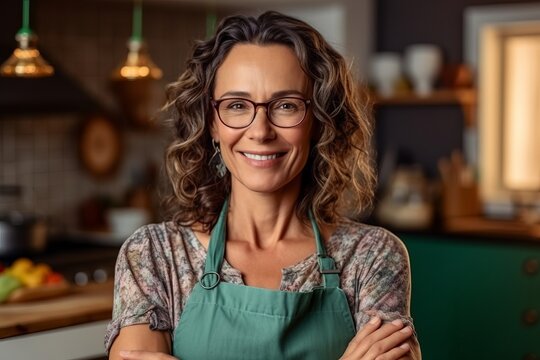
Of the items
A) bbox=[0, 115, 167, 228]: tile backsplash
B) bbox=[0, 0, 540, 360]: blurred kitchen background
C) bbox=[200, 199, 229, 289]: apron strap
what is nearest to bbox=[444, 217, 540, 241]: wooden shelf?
bbox=[0, 0, 540, 360]: blurred kitchen background

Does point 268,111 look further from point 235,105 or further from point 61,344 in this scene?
point 61,344

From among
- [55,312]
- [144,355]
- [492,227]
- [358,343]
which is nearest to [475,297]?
[492,227]

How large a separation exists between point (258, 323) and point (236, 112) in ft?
1.58

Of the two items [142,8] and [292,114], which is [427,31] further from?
[292,114]

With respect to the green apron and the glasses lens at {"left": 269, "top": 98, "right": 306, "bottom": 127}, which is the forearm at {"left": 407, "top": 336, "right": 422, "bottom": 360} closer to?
the green apron

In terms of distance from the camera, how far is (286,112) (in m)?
2.31

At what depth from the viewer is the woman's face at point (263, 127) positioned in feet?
7.50

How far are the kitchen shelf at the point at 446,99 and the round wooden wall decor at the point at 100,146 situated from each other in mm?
1485

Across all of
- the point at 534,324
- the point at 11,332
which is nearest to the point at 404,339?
the point at 11,332

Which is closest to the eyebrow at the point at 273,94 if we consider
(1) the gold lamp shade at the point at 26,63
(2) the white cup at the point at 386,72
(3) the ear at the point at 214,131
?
(3) the ear at the point at 214,131

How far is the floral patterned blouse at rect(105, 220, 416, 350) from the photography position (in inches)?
91.1

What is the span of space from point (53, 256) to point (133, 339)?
2.70 metres

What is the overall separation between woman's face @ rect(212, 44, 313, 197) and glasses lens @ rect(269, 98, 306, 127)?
0.01 m

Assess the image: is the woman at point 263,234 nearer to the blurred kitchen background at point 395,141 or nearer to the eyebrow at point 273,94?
the eyebrow at point 273,94
